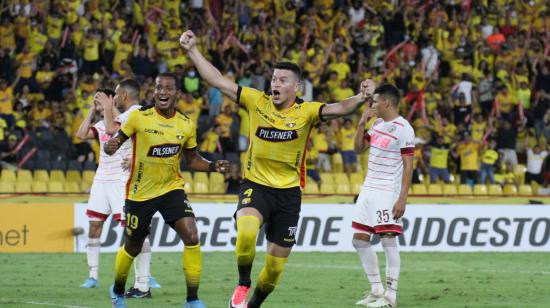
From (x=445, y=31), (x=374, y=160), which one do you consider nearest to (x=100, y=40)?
(x=445, y=31)

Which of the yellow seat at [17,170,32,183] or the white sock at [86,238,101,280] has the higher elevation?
the yellow seat at [17,170,32,183]

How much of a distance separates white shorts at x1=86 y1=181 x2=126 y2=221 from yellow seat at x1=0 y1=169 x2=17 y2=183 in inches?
350

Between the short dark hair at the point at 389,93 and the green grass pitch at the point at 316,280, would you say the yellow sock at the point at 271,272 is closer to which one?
the green grass pitch at the point at 316,280

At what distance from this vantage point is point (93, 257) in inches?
611

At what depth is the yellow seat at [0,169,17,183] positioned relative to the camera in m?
24.3

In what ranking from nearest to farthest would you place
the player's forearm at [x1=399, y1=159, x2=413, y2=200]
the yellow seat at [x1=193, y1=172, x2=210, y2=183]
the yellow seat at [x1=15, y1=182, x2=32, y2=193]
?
1. the player's forearm at [x1=399, y1=159, x2=413, y2=200]
2. the yellow seat at [x1=15, y1=182, x2=32, y2=193]
3. the yellow seat at [x1=193, y1=172, x2=210, y2=183]

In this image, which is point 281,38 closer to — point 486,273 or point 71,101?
point 71,101

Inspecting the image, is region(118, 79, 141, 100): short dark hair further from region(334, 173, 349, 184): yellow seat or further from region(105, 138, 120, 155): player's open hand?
region(334, 173, 349, 184): yellow seat

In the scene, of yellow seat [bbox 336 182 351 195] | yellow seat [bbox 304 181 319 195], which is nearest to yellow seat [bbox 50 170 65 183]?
yellow seat [bbox 304 181 319 195]

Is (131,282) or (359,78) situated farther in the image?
(359,78)

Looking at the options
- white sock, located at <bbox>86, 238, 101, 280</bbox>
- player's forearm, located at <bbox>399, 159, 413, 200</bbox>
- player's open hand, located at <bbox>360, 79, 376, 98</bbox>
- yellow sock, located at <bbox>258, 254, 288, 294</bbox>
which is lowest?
white sock, located at <bbox>86, 238, 101, 280</bbox>

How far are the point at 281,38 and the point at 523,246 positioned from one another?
994 centimetres

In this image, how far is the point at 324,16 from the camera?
31.8 metres

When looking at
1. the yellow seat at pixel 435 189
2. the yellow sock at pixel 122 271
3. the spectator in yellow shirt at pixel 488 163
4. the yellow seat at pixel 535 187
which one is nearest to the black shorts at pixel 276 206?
the yellow sock at pixel 122 271
